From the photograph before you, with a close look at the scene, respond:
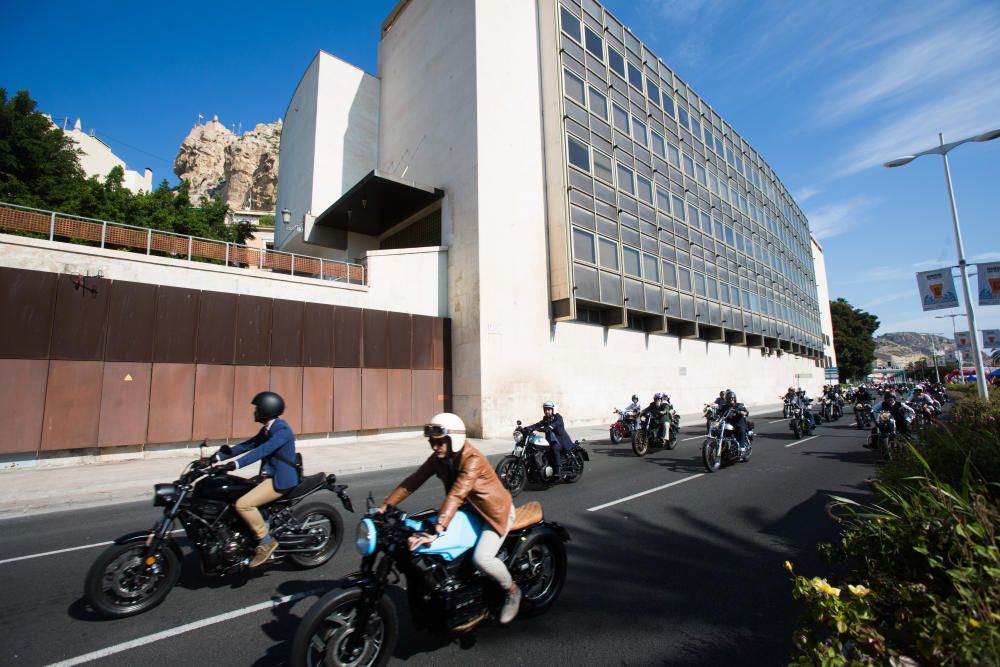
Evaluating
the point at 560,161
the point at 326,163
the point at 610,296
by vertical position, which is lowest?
the point at 610,296

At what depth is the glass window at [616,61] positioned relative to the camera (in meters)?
26.5

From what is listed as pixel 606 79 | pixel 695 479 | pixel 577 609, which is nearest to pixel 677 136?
pixel 606 79

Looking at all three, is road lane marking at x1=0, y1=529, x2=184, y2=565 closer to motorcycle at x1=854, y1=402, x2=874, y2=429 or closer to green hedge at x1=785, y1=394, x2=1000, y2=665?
green hedge at x1=785, y1=394, x2=1000, y2=665

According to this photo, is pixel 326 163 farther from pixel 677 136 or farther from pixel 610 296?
pixel 677 136

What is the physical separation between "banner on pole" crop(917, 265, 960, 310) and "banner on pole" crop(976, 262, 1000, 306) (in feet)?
2.39

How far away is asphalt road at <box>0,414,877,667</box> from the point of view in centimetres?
319

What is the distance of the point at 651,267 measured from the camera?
86.0ft

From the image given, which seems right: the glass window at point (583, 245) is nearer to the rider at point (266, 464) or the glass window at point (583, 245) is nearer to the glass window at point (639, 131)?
the glass window at point (639, 131)

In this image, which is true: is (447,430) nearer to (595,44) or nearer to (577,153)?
(577,153)

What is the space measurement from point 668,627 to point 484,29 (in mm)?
23858

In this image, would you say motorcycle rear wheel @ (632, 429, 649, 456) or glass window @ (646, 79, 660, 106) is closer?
motorcycle rear wheel @ (632, 429, 649, 456)

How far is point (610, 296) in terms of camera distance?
23.0 metres

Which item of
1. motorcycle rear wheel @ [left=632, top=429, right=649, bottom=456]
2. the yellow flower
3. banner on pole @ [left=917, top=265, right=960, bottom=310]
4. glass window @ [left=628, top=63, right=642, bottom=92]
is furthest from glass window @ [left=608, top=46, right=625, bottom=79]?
the yellow flower

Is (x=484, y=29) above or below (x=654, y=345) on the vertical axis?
above
